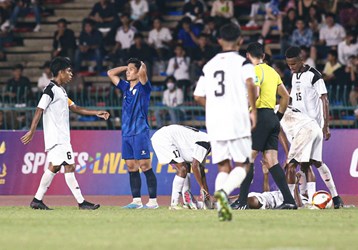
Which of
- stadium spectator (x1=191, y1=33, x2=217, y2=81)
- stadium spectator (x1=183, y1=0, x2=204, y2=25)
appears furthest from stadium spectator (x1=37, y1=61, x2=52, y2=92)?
stadium spectator (x1=183, y1=0, x2=204, y2=25)

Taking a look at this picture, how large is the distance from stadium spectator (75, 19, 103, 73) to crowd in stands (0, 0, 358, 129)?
0.03m

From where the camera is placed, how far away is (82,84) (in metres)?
28.7

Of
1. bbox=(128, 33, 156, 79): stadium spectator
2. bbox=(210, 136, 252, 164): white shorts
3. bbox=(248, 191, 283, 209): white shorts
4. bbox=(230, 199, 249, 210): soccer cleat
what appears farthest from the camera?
bbox=(128, 33, 156, 79): stadium spectator

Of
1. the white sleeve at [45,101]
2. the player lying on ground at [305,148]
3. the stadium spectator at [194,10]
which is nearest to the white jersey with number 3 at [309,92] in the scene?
the player lying on ground at [305,148]

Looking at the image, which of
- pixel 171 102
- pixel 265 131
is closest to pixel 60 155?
pixel 265 131

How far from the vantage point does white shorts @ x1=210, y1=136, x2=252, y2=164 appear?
13672mm

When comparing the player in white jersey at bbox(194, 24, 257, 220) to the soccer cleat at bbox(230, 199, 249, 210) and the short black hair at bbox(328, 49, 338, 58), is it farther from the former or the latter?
the short black hair at bbox(328, 49, 338, 58)

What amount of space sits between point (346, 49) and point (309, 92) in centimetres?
925

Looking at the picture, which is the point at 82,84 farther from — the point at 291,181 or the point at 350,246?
the point at 350,246

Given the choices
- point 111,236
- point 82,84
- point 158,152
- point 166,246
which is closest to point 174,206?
point 158,152

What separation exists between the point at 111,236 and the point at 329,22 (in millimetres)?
17165

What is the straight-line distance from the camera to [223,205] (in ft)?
42.3

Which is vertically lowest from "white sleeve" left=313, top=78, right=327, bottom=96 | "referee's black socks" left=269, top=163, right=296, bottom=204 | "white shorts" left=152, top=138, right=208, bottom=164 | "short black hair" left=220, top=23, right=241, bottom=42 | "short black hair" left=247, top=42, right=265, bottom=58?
"referee's black socks" left=269, top=163, right=296, bottom=204

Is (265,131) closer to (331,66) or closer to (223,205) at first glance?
(223,205)
